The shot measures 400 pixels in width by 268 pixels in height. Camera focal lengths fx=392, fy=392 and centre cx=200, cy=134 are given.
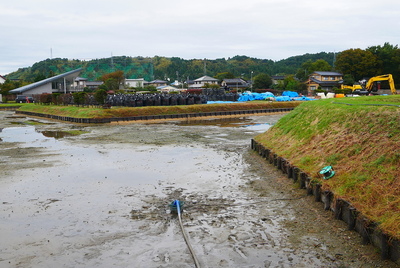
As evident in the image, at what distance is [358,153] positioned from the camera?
10.2 m

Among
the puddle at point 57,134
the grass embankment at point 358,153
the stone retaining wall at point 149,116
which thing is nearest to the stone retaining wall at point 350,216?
the grass embankment at point 358,153

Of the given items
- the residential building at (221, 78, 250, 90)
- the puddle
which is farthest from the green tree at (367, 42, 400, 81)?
the puddle

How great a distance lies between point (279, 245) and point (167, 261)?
2221 mm

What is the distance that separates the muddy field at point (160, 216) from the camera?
724 centimetres

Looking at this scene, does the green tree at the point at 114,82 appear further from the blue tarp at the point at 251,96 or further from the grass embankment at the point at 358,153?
the grass embankment at the point at 358,153

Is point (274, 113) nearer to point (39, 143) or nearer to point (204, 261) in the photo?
point (39, 143)

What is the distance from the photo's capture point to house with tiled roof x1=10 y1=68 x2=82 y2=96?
229ft

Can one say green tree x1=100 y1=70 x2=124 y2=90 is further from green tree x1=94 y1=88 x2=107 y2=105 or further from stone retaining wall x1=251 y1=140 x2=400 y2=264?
stone retaining wall x1=251 y1=140 x2=400 y2=264

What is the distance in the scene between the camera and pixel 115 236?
8266 mm

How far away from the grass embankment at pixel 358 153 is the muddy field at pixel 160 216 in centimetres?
70

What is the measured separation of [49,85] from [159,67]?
266 feet

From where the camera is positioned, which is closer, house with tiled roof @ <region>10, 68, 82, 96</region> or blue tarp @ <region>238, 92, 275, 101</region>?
blue tarp @ <region>238, 92, 275, 101</region>

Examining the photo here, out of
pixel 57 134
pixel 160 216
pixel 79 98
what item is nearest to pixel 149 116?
pixel 79 98

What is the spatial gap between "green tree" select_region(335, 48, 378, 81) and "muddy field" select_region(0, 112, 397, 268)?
213ft
